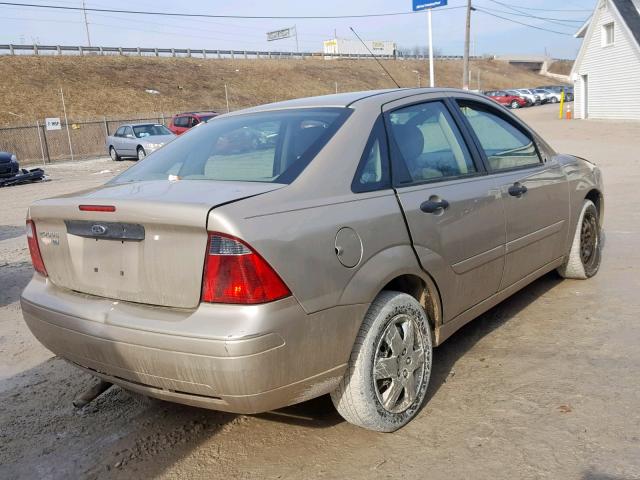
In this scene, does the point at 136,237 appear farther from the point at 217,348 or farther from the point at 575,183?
the point at 575,183

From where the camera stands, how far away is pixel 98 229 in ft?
9.00

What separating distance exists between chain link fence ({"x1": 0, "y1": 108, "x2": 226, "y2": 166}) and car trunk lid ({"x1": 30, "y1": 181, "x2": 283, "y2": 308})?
97.2ft

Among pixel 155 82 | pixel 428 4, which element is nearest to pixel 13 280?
pixel 428 4

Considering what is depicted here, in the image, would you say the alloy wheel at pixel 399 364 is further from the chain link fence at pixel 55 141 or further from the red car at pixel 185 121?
the chain link fence at pixel 55 141

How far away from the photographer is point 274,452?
295cm

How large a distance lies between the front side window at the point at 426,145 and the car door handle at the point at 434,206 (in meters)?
0.15

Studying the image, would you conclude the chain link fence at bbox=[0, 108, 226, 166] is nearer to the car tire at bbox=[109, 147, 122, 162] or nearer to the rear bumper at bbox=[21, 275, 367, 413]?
the car tire at bbox=[109, 147, 122, 162]

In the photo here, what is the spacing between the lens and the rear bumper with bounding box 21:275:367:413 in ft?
7.85

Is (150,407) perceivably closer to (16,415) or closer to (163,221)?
(16,415)

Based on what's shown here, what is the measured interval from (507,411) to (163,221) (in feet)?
6.65

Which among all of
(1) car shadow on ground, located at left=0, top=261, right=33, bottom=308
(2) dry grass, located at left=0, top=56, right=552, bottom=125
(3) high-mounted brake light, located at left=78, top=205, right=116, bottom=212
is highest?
(2) dry grass, located at left=0, top=56, right=552, bottom=125

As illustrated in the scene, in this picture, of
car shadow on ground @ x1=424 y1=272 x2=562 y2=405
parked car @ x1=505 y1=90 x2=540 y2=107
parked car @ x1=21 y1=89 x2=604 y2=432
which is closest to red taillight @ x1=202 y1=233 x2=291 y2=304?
parked car @ x1=21 y1=89 x2=604 y2=432

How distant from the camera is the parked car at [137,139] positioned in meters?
23.9

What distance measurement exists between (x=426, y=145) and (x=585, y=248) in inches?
96.4
